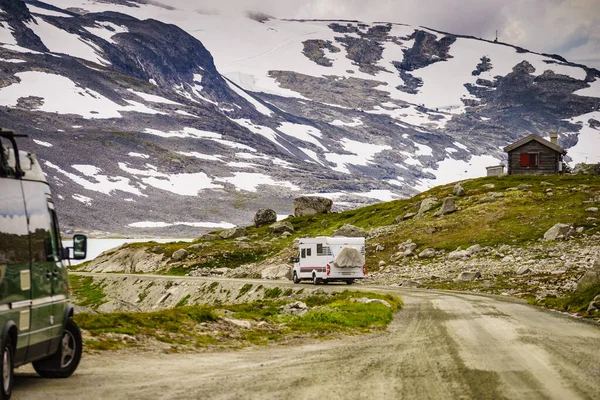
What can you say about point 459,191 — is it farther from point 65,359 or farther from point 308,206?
point 65,359

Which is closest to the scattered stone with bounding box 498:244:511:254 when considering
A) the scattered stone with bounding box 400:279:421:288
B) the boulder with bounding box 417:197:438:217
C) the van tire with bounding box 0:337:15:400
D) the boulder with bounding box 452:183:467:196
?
the scattered stone with bounding box 400:279:421:288

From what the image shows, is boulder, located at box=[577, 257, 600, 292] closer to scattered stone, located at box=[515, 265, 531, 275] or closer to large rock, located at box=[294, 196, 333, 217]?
scattered stone, located at box=[515, 265, 531, 275]

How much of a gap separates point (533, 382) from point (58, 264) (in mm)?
9406

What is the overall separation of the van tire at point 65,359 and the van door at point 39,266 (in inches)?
29.7

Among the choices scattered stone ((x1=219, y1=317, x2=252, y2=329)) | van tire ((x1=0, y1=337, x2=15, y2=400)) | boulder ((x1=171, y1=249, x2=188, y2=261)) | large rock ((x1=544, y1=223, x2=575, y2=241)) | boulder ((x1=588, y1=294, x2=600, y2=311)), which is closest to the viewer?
van tire ((x1=0, y1=337, x2=15, y2=400))

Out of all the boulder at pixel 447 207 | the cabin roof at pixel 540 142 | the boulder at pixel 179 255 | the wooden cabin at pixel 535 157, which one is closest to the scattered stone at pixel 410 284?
the boulder at pixel 447 207

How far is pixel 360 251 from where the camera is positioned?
186ft

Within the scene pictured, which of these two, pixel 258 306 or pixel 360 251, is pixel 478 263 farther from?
pixel 258 306

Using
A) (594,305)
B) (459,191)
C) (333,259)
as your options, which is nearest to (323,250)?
(333,259)

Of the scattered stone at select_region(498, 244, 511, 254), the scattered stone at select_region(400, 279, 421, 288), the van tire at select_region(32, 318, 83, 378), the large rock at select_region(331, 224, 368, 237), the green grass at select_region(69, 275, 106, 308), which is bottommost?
the green grass at select_region(69, 275, 106, 308)

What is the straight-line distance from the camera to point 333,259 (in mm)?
55625

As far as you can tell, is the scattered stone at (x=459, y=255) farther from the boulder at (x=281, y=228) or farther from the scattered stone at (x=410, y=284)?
the boulder at (x=281, y=228)

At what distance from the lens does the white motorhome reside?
55469 mm

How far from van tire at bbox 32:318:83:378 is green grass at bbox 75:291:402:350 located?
3109 mm
